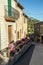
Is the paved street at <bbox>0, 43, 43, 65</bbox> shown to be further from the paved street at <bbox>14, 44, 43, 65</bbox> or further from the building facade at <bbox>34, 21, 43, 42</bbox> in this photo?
the building facade at <bbox>34, 21, 43, 42</bbox>

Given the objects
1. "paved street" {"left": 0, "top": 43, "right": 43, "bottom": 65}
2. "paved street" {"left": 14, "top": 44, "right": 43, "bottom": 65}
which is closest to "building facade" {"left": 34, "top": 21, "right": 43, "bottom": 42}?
"paved street" {"left": 0, "top": 43, "right": 43, "bottom": 65}

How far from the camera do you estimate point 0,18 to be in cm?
1323

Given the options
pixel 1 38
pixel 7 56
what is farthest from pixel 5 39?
pixel 7 56

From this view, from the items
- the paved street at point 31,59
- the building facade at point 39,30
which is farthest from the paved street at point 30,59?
the building facade at point 39,30

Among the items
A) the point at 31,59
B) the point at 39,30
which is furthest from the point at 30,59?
the point at 39,30

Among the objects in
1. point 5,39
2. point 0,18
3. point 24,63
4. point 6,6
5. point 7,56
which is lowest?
point 24,63

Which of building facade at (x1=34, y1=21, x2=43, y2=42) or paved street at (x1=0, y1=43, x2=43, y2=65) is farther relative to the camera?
building facade at (x1=34, y1=21, x2=43, y2=42)

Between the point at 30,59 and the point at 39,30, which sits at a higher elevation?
the point at 39,30

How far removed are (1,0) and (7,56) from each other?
15.2ft

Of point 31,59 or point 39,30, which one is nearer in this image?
point 31,59

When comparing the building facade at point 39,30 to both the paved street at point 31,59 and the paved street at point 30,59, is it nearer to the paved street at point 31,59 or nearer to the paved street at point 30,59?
the paved street at point 31,59

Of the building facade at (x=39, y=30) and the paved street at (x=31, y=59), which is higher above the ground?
the building facade at (x=39, y=30)

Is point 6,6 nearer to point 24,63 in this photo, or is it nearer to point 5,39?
point 5,39

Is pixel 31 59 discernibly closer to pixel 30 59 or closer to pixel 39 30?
pixel 30 59
